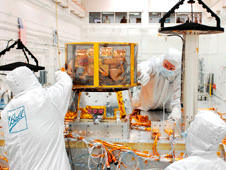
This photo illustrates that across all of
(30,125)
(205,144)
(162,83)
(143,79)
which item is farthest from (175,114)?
(30,125)

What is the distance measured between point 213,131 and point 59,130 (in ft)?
4.05

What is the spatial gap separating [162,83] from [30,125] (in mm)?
2243

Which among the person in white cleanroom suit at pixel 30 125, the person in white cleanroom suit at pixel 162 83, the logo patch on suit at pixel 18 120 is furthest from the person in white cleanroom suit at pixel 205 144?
the person in white cleanroom suit at pixel 162 83

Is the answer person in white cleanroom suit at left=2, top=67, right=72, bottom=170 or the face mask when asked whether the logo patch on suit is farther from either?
the face mask

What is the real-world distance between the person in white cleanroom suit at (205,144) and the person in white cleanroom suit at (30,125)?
0.98m

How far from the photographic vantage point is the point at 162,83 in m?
3.64

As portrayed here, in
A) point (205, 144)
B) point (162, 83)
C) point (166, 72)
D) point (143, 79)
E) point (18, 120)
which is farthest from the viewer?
point (162, 83)

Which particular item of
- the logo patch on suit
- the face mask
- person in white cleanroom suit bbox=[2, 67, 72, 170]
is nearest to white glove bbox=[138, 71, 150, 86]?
the face mask

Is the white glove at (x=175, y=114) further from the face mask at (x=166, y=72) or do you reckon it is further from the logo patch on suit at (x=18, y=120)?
the logo patch on suit at (x=18, y=120)

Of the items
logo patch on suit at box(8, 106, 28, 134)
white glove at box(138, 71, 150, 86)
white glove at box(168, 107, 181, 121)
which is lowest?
white glove at box(168, 107, 181, 121)

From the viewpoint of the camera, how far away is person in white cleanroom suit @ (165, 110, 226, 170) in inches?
62.1

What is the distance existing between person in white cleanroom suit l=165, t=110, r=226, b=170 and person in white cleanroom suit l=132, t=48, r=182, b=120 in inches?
50.5

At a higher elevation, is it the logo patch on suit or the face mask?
the face mask

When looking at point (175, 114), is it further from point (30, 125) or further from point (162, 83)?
point (30, 125)
